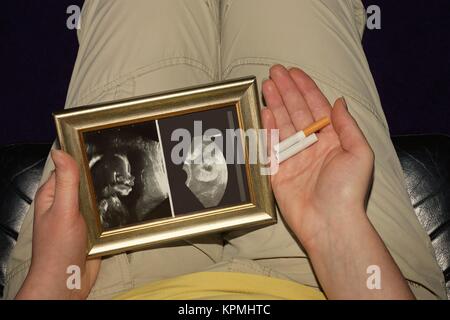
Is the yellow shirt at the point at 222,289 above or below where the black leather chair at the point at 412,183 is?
below

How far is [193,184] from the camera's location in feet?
2.67

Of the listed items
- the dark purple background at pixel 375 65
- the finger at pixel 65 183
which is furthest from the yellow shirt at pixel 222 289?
the dark purple background at pixel 375 65

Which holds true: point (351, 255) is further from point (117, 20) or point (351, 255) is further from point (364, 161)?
point (117, 20)

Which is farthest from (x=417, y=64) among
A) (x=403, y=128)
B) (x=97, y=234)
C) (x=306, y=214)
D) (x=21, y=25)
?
(x=21, y=25)

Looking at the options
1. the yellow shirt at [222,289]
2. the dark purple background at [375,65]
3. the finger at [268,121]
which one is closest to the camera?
the yellow shirt at [222,289]

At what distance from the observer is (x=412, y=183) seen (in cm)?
97

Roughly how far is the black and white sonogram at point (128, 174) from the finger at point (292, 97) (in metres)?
0.22

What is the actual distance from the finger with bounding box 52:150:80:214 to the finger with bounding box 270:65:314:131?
355 millimetres

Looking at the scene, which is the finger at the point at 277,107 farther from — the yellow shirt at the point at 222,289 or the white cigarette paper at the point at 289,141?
the yellow shirt at the point at 222,289

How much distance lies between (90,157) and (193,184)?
165 mm

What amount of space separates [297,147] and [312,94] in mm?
93

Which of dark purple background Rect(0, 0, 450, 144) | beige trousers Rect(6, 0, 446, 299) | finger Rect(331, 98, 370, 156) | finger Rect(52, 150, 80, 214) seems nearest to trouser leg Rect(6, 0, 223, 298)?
beige trousers Rect(6, 0, 446, 299)

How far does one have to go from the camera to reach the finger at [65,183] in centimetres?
77

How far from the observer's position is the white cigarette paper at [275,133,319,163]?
0.82 metres
